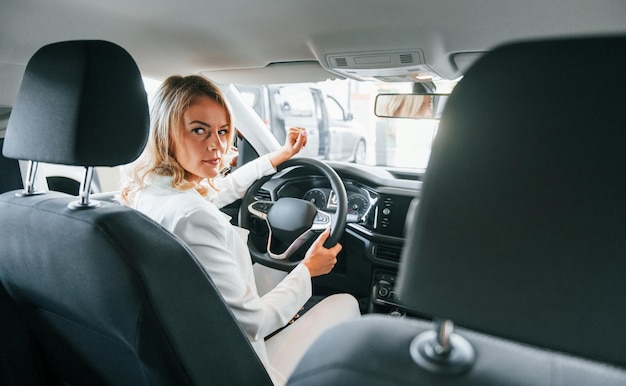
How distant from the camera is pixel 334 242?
6.86 feet

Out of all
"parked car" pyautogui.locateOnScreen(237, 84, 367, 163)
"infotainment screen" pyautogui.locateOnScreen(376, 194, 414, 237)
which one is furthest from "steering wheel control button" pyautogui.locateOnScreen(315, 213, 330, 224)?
"parked car" pyautogui.locateOnScreen(237, 84, 367, 163)

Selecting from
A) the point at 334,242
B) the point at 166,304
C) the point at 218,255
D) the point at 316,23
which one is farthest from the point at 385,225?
the point at 166,304

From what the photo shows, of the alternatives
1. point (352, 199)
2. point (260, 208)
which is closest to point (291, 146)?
point (260, 208)

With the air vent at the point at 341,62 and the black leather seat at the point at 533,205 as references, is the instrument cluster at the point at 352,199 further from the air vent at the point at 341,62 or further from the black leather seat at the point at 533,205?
the black leather seat at the point at 533,205

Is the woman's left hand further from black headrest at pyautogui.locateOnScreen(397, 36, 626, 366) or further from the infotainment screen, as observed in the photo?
black headrest at pyautogui.locateOnScreen(397, 36, 626, 366)

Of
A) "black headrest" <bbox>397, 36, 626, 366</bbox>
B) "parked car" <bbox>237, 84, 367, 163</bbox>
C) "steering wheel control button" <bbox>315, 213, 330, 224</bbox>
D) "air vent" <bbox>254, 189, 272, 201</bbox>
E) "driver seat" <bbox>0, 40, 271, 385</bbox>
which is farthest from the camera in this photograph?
"parked car" <bbox>237, 84, 367, 163</bbox>

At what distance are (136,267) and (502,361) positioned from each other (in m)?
0.73

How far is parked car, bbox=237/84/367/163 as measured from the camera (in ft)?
Result: 15.8

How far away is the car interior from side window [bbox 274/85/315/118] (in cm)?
264

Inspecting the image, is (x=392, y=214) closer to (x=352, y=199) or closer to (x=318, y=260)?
(x=352, y=199)

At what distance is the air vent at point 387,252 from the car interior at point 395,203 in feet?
0.16

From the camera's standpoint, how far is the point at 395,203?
8.10ft

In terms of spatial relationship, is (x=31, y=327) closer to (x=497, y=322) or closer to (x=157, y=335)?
(x=157, y=335)

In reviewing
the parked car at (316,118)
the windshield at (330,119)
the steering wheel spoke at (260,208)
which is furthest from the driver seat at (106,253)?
the parked car at (316,118)
